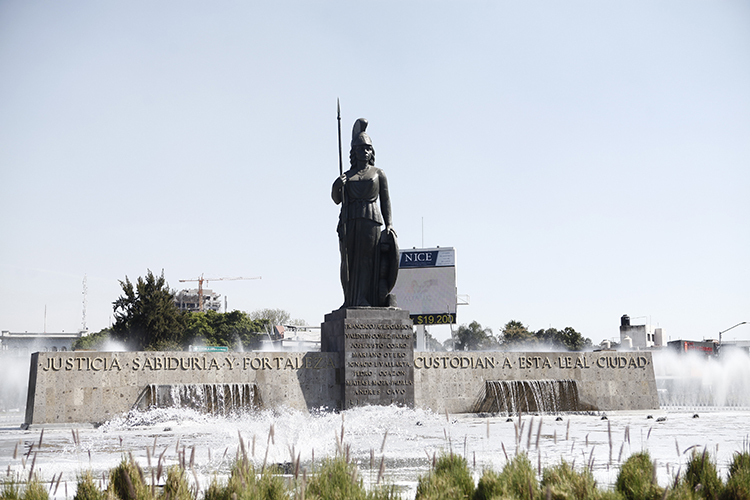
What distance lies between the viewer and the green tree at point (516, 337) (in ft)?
318

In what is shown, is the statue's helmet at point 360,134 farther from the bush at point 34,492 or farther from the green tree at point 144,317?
the green tree at point 144,317

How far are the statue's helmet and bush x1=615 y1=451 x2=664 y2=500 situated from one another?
1188 cm

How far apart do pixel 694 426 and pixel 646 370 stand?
5.35 meters

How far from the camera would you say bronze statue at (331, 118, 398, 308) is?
16797 mm

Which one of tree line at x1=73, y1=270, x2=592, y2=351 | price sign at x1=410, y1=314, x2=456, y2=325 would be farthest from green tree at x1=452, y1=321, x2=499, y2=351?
price sign at x1=410, y1=314, x2=456, y2=325

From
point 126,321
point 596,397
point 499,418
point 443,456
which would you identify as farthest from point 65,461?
point 126,321

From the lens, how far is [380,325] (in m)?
16.4

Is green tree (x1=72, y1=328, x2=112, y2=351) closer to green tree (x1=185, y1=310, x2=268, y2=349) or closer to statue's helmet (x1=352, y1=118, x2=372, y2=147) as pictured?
green tree (x1=185, y1=310, x2=268, y2=349)

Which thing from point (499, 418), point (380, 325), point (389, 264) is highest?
point (389, 264)

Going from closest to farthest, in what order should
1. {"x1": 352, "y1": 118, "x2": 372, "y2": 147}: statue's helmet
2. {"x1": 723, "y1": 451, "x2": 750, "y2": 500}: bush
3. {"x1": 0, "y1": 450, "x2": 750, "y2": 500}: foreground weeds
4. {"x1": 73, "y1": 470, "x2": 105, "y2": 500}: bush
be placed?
{"x1": 0, "y1": 450, "x2": 750, "y2": 500}: foreground weeds < {"x1": 73, "y1": 470, "x2": 105, "y2": 500}: bush < {"x1": 723, "y1": 451, "x2": 750, "y2": 500}: bush < {"x1": 352, "y1": 118, "x2": 372, "y2": 147}: statue's helmet

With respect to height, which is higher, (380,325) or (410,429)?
(380,325)

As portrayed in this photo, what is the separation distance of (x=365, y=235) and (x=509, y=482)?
1164cm

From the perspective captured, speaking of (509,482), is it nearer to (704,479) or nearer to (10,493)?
(704,479)

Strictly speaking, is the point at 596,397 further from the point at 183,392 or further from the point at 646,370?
the point at 183,392
